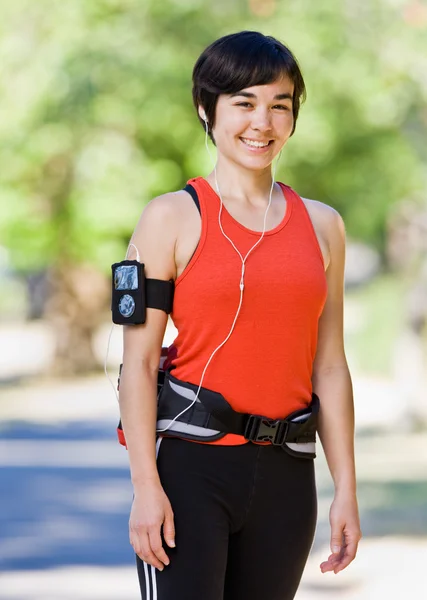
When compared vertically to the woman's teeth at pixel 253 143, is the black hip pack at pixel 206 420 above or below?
below

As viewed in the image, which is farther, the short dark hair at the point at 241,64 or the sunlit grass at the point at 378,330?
the sunlit grass at the point at 378,330

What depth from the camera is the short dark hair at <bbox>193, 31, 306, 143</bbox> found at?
11.1 ft

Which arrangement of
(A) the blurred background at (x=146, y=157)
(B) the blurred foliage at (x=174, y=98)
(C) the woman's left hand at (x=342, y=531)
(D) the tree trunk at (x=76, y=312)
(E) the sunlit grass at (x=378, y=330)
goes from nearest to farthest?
(C) the woman's left hand at (x=342, y=531) → (A) the blurred background at (x=146, y=157) → (B) the blurred foliage at (x=174, y=98) → (D) the tree trunk at (x=76, y=312) → (E) the sunlit grass at (x=378, y=330)

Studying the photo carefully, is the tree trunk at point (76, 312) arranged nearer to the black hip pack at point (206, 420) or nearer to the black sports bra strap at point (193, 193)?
the black sports bra strap at point (193, 193)

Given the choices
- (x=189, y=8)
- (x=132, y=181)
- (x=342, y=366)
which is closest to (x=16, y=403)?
(x=132, y=181)

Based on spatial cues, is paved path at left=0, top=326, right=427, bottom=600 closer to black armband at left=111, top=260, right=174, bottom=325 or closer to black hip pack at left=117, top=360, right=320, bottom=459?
black hip pack at left=117, top=360, right=320, bottom=459

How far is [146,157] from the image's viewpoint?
18.2 m

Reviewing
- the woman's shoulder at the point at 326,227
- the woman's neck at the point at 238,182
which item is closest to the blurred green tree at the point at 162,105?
the woman's shoulder at the point at 326,227

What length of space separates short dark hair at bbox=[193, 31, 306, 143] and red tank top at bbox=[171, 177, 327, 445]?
0.28 meters

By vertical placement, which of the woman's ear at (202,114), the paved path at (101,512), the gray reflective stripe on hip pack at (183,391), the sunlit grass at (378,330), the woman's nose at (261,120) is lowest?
the paved path at (101,512)

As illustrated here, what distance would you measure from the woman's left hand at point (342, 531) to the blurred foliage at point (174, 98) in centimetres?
1128

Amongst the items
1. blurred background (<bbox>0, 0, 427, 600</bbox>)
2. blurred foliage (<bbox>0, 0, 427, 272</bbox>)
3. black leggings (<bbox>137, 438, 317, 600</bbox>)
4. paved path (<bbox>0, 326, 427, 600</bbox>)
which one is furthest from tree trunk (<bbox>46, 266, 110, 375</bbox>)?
black leggings (<bbox>137, 438, 317, 600</bbox>)

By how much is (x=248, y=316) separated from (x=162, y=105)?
13313 millimetres

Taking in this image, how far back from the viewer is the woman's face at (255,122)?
3.42 metres
